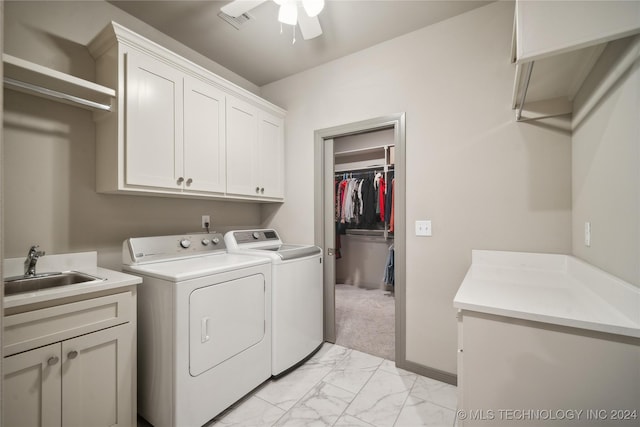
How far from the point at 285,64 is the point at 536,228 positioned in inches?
97.4

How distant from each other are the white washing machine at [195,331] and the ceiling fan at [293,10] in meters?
1.57

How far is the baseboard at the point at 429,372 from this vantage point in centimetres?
196

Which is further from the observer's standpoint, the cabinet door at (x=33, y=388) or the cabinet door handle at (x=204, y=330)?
the cabinet door handle at (x=204, y=330)

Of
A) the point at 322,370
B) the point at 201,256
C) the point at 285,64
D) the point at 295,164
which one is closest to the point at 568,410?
the point at 322,370

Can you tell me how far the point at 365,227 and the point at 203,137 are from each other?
283 cm

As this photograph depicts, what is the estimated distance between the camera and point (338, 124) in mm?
2514

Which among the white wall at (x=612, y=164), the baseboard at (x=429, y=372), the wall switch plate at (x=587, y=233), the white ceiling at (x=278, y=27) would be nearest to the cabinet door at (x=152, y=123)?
the white ceiling at (x=278, y=27)

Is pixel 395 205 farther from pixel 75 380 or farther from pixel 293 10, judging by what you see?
pixel 75 380

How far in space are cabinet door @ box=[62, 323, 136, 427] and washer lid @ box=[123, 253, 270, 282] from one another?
12.4 inches

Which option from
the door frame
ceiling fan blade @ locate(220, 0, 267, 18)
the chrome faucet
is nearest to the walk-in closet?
the door frame

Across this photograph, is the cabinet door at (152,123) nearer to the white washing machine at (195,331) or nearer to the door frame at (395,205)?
the white washing machine at (195,331)

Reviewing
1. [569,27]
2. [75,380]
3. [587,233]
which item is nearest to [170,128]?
[75,380]

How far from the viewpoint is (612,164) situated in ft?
3.67

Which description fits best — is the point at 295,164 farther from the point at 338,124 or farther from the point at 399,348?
the point at 399,348
